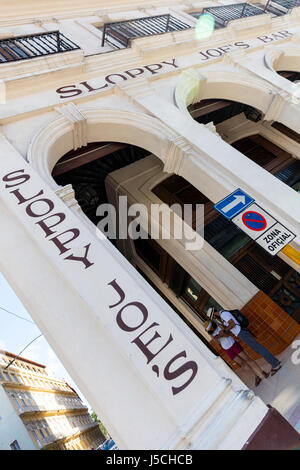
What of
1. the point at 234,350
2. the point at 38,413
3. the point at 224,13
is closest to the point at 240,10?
the point at 224,13

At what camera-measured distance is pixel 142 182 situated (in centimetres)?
760

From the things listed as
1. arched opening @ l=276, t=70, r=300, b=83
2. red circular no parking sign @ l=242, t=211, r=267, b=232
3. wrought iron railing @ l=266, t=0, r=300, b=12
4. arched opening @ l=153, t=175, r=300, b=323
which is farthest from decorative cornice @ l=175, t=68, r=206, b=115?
wrought iron railing @ l=266, t=0, r=300, b=12

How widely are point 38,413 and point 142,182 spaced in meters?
37.1

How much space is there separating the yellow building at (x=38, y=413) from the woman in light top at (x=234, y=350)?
79.7 ft

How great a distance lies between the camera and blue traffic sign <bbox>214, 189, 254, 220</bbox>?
459cm

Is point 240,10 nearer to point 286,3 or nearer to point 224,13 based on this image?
point 224,13

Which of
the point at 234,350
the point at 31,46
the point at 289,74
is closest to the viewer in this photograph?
the point at 234,350

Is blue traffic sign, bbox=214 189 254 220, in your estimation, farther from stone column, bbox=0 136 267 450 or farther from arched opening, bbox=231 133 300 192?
arched opening, bbox=231 133 300 192

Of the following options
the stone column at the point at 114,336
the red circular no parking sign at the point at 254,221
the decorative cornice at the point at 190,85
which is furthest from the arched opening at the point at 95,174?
the red circular no parking sign at the point at 254,221

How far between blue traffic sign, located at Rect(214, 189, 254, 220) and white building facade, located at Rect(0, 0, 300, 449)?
0.22 m

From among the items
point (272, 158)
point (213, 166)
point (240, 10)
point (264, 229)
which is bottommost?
point (264, 229)

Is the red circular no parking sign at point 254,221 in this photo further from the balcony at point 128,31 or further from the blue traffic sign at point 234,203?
the balcony at point 128,31

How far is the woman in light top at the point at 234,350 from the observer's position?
5137 mm
